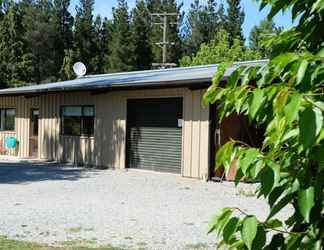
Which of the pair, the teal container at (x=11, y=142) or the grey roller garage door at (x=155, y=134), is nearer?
the grey roller garage door at (x=155, y=134)

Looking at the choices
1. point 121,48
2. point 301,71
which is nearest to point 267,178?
point 301,71

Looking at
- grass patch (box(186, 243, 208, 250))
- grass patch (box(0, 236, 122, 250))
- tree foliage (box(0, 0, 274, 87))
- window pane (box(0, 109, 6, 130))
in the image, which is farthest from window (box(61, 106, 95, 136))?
tree foliage (box(0, 0, 274, 87))

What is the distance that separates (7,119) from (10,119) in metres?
0.25

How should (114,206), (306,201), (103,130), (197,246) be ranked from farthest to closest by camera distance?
1. (103,130)
2. (114,206)
3. (197,246)
4. (306,201)

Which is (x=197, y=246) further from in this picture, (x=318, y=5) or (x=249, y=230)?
(x=318, y=5)

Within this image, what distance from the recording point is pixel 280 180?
1903mm

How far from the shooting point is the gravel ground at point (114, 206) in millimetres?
9062

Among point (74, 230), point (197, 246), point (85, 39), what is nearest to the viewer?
point (197, 246)

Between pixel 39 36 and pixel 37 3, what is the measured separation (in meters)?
6.91

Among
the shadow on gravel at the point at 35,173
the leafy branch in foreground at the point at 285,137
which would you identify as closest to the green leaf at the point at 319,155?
the leafy branch in foreground at the point at 285,137

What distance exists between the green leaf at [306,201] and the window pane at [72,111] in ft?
75.7

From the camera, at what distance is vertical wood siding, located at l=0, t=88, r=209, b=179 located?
19031 millimetres

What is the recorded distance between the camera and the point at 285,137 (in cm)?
175

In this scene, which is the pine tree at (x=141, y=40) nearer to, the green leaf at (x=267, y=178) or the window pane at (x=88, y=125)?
the window pane at (x=88, y=125)
